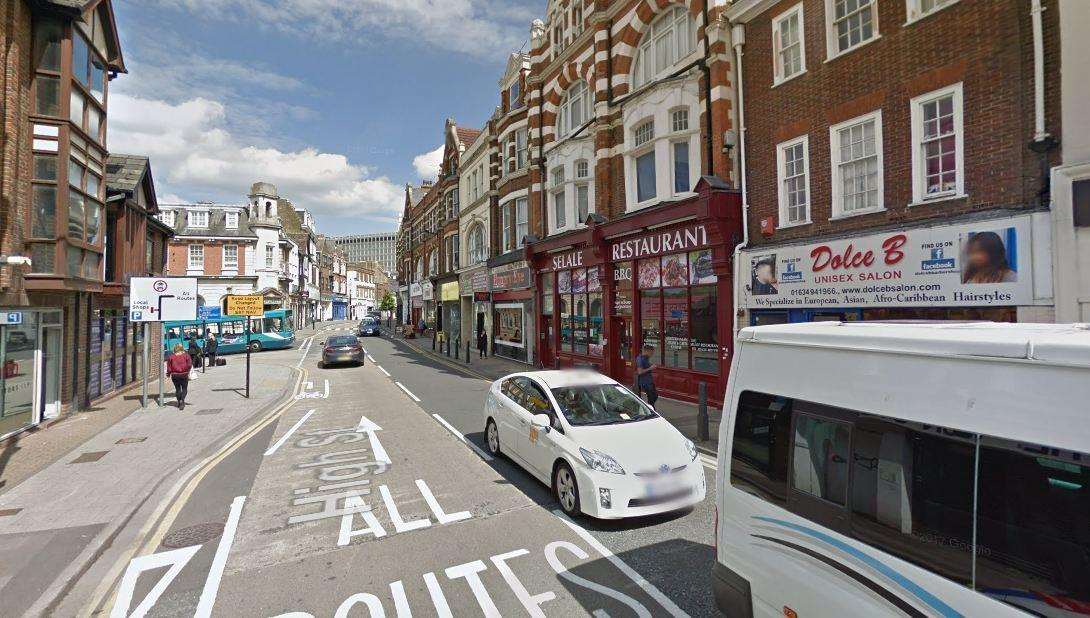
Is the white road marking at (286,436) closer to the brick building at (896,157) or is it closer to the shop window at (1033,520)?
the shop window at (1033,520)

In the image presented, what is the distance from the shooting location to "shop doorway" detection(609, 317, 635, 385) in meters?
16.8

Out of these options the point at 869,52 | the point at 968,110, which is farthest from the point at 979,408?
the point at 869,52

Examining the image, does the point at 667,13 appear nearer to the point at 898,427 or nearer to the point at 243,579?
the point at 898,427

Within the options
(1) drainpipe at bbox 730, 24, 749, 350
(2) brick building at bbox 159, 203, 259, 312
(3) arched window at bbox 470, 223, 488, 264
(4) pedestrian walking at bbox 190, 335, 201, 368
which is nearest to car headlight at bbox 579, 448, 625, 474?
(1) drainpipe at bbox 730, 24, 749, 350

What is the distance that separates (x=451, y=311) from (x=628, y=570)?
33.2 meters

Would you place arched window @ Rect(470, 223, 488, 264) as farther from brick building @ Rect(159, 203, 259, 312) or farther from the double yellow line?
brick building @ Rect(159, 203, 259, 312)

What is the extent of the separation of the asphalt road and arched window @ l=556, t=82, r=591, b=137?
14.7 metres

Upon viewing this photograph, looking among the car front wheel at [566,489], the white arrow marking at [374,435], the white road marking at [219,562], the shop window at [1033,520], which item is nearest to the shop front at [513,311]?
the white arrow marking at [374,435]

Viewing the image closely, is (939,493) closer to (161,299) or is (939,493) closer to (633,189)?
(633,189)

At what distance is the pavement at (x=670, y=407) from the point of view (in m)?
9.91

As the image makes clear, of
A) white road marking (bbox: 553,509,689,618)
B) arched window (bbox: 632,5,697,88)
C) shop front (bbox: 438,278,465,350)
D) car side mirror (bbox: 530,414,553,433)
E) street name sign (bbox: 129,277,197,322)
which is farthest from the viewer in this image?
shop front (bbox: 438,278,465,350)

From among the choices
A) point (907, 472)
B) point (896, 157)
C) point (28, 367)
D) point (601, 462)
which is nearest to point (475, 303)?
point (28, 367)

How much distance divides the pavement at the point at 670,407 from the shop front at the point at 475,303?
189 cm

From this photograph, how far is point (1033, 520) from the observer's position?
2178 mm
